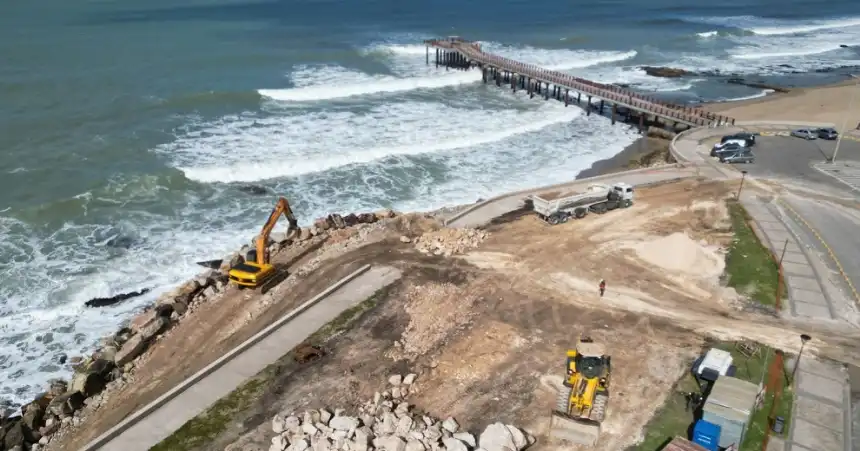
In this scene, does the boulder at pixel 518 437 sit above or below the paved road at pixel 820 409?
above

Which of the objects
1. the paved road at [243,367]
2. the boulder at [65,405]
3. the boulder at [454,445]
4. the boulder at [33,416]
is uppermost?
the boulder at [454,445]

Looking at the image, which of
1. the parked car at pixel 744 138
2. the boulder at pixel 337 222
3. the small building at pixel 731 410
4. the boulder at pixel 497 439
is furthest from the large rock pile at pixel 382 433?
the parked car at pixel 744 138

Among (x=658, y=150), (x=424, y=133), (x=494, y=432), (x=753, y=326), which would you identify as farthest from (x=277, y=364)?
(x=658, y=150)

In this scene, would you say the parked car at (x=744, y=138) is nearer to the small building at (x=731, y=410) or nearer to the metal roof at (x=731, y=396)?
the metal roof at (x=731, y=396)

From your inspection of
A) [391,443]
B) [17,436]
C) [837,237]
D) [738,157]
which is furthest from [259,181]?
[837,237]

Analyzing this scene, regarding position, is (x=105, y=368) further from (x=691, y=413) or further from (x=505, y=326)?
(x=691, y=413)

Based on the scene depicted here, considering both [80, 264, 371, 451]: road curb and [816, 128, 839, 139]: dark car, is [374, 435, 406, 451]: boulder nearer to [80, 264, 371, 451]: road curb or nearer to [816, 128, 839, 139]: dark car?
[80, 264, 371, 451]: road curb

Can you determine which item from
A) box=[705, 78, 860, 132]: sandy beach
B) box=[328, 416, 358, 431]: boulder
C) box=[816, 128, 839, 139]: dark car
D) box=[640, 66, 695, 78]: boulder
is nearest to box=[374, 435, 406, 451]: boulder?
box=[328, 416, 358, 431]: boulder
